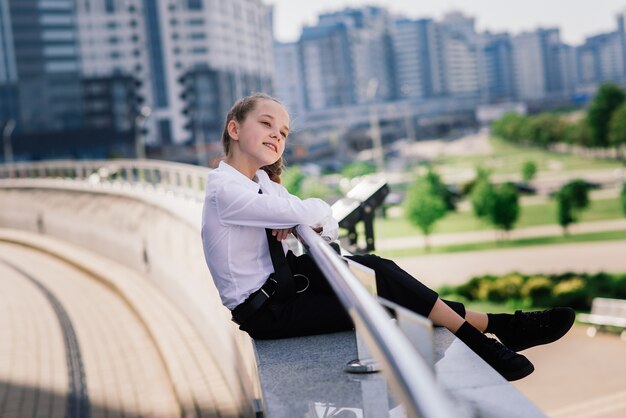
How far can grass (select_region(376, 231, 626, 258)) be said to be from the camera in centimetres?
4188

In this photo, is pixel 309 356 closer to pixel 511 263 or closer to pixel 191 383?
pixel 191 383

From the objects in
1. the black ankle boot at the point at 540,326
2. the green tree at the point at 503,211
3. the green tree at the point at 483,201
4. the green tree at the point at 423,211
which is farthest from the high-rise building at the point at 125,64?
the black ankle boot at the point at 540,326

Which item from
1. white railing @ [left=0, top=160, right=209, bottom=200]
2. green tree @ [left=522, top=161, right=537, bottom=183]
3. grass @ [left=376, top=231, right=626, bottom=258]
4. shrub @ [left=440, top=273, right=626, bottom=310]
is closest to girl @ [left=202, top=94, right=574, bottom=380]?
white railing @ [left=0, top=160, right=209, bottom=200]

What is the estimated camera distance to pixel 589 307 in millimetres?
25781

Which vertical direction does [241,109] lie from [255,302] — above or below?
above

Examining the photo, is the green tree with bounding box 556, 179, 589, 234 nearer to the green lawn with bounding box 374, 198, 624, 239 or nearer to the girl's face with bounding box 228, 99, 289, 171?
the green lawn with bounding box 374, 198, 624, 239

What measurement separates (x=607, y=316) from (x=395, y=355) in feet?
63.9

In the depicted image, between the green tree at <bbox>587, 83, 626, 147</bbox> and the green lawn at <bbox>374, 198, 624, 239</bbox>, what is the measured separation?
17.1 m

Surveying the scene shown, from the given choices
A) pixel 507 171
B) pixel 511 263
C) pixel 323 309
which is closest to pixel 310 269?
pixel 323 309

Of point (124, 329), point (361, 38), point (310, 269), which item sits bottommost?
point (124, 329)

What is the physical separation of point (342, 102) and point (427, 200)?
124407 mm

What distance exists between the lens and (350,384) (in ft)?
7.41

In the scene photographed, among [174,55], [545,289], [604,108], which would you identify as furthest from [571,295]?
[174,55]

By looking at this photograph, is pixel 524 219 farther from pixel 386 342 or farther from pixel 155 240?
pixel 386 342
